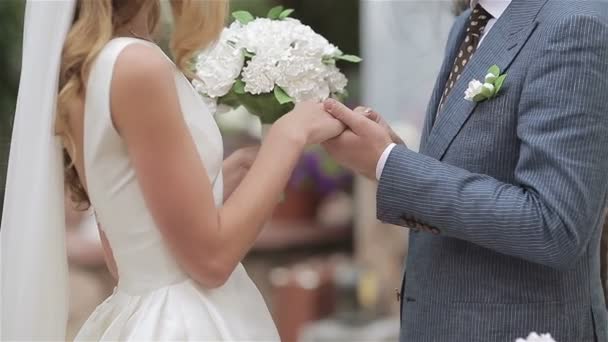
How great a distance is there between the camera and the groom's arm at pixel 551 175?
1648 millimetres

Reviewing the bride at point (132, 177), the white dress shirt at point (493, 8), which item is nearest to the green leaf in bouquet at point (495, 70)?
the white dress shirt at point (493, 8)

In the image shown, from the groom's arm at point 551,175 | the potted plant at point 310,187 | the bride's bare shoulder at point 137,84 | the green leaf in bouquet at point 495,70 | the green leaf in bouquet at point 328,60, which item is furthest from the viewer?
the potted plant at point 310,187

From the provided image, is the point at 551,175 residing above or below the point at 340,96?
above

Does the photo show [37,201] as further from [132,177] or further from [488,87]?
[488,87]

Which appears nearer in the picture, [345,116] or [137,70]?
[137,70]

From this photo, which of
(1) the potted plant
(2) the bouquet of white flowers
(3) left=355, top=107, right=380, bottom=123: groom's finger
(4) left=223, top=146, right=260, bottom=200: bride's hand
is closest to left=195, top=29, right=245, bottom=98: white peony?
(2) the bouquet of white flowers

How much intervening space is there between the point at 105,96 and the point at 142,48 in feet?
0.33

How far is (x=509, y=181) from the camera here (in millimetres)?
1788

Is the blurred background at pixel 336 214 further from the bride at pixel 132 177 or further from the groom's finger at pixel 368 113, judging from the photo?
the bride at pixel 132 177

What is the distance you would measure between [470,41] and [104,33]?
0.78m

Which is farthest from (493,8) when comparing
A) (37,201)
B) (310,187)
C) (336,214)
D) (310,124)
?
(336,214)

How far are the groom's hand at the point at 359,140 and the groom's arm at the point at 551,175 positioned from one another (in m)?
0.13

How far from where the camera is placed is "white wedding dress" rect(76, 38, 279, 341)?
63.3 inches

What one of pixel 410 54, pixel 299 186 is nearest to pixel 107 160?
pixel 410 54
